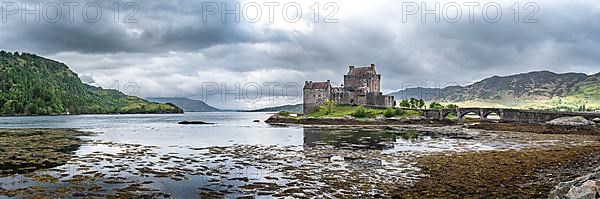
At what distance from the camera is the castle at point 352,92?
112438mm

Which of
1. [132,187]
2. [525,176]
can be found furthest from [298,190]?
[525,176]

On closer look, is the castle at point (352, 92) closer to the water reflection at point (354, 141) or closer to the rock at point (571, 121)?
the rock at point (571, 121)

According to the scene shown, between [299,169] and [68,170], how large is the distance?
468 inches

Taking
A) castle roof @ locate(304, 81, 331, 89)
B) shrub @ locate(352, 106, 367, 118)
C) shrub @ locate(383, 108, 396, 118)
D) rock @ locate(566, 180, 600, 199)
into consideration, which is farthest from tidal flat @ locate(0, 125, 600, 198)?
castle roof @ locate(304, 81, 331, 89)

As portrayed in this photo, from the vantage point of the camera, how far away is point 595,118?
73000 mm

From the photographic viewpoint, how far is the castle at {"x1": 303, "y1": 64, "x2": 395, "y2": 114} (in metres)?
112

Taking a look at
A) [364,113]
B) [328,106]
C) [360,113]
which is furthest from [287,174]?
[328,106]

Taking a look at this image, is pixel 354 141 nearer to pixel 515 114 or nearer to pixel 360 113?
pixel 360 113

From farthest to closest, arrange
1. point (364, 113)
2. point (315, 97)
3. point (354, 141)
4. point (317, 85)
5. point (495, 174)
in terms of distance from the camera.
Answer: point (317, 85)
point (315, 97)
point (364, 113)
point (354, 141)
point (495, 174)

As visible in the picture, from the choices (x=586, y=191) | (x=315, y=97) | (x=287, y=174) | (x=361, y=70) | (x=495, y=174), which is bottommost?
(x=287, y=174)

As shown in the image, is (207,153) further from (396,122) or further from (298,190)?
(396,122)

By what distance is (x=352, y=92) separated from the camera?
4525 inches

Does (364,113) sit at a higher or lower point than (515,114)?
higher

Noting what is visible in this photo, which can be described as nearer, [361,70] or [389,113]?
[389,113]
